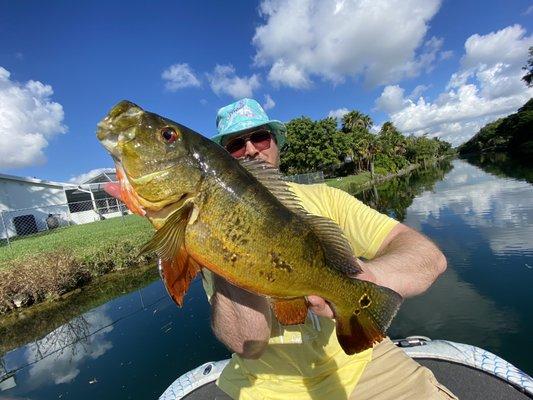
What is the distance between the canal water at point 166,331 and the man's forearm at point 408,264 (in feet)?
20.5

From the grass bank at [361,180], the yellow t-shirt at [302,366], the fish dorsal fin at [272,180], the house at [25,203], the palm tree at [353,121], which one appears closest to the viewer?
the fish dorsal fin at [272,180]

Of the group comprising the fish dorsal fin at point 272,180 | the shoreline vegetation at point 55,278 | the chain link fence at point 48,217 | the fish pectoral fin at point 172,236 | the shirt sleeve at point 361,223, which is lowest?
the shoreline vegetation at point 55,278

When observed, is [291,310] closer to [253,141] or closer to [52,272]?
[253,141]

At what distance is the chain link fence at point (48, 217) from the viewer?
3130 cm

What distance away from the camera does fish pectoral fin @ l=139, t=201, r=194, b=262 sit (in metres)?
1.69

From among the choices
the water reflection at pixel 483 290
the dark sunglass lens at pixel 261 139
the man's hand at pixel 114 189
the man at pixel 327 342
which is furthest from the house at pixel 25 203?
the man's hand at pixel 114 189

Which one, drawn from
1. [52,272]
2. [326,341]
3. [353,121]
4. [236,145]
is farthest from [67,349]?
[353,121]

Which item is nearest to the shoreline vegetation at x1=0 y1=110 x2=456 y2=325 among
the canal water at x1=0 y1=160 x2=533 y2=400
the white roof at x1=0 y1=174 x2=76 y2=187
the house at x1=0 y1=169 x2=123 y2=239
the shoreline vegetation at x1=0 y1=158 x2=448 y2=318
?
the shoreline vegetation at x1=0 y1=158 x2=448 y2=318

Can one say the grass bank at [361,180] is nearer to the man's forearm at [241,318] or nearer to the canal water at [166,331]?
the canal water at [166,331]

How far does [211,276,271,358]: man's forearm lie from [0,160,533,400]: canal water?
21.2 ft

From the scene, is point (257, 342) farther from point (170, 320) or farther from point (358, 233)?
point (170, 320)

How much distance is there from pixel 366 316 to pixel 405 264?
66 cm

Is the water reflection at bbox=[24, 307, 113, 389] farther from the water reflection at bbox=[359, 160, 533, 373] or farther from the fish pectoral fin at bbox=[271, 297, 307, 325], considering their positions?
the fish pectoral fin at bbox=[271, 297, 307, 325]

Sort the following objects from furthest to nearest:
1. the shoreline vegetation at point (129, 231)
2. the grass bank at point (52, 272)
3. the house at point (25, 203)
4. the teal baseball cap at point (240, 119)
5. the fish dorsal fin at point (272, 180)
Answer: the house at point (25, 203), the shoreline vegetation at point (129, 231), the grass bank at point (52, 272), the teal baseball cap at point (240, 119), the fish dorsal fin at point (272, 180)
